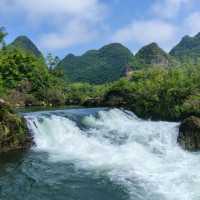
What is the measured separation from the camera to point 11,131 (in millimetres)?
17641

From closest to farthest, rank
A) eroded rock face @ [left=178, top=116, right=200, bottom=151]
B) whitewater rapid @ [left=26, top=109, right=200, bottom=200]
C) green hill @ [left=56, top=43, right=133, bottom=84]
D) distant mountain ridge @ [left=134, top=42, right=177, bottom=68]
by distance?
whitewater rapid @ [left=26, top=109, right=200, bottom=200], eroded rock face @ [left=178, top=116, right=200, bottom=151], distant mountain ridge @ [left=134, top=42, right=177, bottom=68], green hill @ [left=56, top=43, right=133, bottom=84]

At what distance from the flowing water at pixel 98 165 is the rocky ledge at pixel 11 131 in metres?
0.76

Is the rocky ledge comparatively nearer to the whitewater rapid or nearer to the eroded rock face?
the whitewater rapid

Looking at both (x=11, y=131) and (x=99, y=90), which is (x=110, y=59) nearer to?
(x=99, y=90)

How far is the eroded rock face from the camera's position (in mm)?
17797

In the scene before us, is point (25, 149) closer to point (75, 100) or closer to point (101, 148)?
point (101, 148)

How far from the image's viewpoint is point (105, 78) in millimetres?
100312

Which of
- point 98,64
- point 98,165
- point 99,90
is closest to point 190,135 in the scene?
point 98,165

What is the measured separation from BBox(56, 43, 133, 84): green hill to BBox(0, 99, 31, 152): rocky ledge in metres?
79.0

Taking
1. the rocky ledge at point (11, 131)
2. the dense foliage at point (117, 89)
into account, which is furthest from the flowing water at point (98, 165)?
the dense foliage at point (117, 89)

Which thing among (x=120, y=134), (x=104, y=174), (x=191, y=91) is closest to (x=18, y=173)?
(x=104, y=174)

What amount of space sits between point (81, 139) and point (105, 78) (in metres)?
81.4

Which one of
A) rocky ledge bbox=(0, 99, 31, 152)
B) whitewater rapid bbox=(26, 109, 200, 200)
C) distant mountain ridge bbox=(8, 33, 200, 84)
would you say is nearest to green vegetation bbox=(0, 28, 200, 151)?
rocky ledge bbox=(0, 99, 31, 152)

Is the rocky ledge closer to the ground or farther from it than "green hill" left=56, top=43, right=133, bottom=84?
closer to the ground
